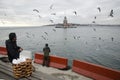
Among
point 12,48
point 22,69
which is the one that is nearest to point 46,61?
point 12,48

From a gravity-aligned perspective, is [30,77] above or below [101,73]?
above

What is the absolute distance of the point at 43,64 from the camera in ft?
41.7

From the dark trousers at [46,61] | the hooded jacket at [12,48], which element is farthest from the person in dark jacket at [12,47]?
the dark trousers at [46,61]

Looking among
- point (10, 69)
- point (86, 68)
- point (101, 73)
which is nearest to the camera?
point (10, 69)

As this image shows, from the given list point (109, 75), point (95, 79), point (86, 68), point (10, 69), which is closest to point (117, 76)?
point (109, 75)

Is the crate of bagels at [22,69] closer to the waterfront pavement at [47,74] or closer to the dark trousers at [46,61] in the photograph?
the waterfront pavement at [47,74]

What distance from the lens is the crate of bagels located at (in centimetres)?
558

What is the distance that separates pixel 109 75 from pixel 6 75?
5.33 meters

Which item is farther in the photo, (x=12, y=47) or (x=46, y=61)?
(x=46, y=61)

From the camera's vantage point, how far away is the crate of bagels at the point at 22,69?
5.58 meters

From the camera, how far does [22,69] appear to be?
18.7ft

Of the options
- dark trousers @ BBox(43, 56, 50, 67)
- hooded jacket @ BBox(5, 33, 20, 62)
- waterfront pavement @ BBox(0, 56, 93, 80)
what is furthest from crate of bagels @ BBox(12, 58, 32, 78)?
dark trousers @ BBox(43, 56, 50, 67)

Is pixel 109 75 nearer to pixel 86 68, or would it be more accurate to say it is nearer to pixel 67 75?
pixel 86 68

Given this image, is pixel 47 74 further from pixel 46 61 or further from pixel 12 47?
pixel 46 61
